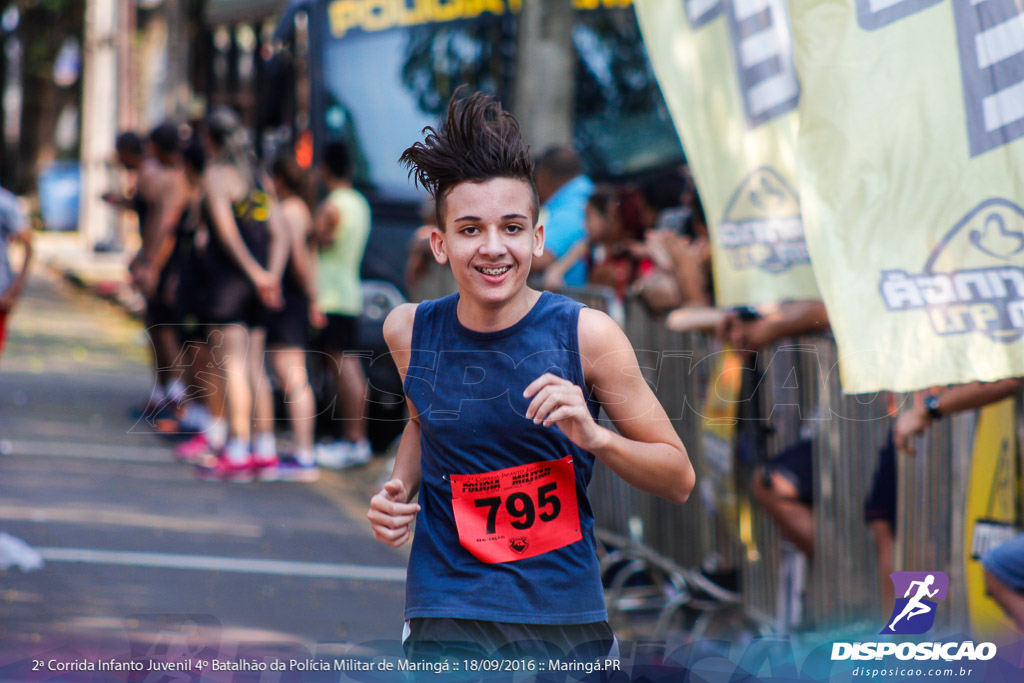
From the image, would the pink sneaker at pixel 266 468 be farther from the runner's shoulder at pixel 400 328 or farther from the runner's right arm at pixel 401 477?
the runner's shoulder at pixel 400 328

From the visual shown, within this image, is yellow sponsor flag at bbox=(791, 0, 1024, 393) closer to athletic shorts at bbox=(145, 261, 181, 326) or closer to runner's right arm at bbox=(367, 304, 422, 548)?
runner's right arm at bbox=(367, 304, 422, 548)

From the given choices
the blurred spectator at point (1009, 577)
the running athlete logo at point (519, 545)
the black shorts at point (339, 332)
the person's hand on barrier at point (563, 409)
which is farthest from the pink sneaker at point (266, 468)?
the person's hand on barrier at point (563, 409)

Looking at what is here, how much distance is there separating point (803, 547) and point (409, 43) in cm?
647

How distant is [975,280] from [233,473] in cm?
630

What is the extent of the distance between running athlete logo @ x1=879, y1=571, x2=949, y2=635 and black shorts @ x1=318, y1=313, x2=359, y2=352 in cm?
617

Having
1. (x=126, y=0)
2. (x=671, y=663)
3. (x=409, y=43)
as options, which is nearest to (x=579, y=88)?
(x=409, y=43)

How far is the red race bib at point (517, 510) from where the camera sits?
116 inches

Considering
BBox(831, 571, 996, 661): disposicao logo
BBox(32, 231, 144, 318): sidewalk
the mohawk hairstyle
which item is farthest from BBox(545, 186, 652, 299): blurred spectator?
BBox(32, 231, 144, 318): sidewalk

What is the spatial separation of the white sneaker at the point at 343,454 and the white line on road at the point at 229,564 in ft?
8.53

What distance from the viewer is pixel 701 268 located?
645 cm

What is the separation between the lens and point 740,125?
4750mm

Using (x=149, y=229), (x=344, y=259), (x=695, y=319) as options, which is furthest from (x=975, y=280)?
(x=149, y=229)

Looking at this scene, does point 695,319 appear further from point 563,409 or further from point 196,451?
point 196,451

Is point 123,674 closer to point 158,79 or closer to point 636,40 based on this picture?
point 636,40
